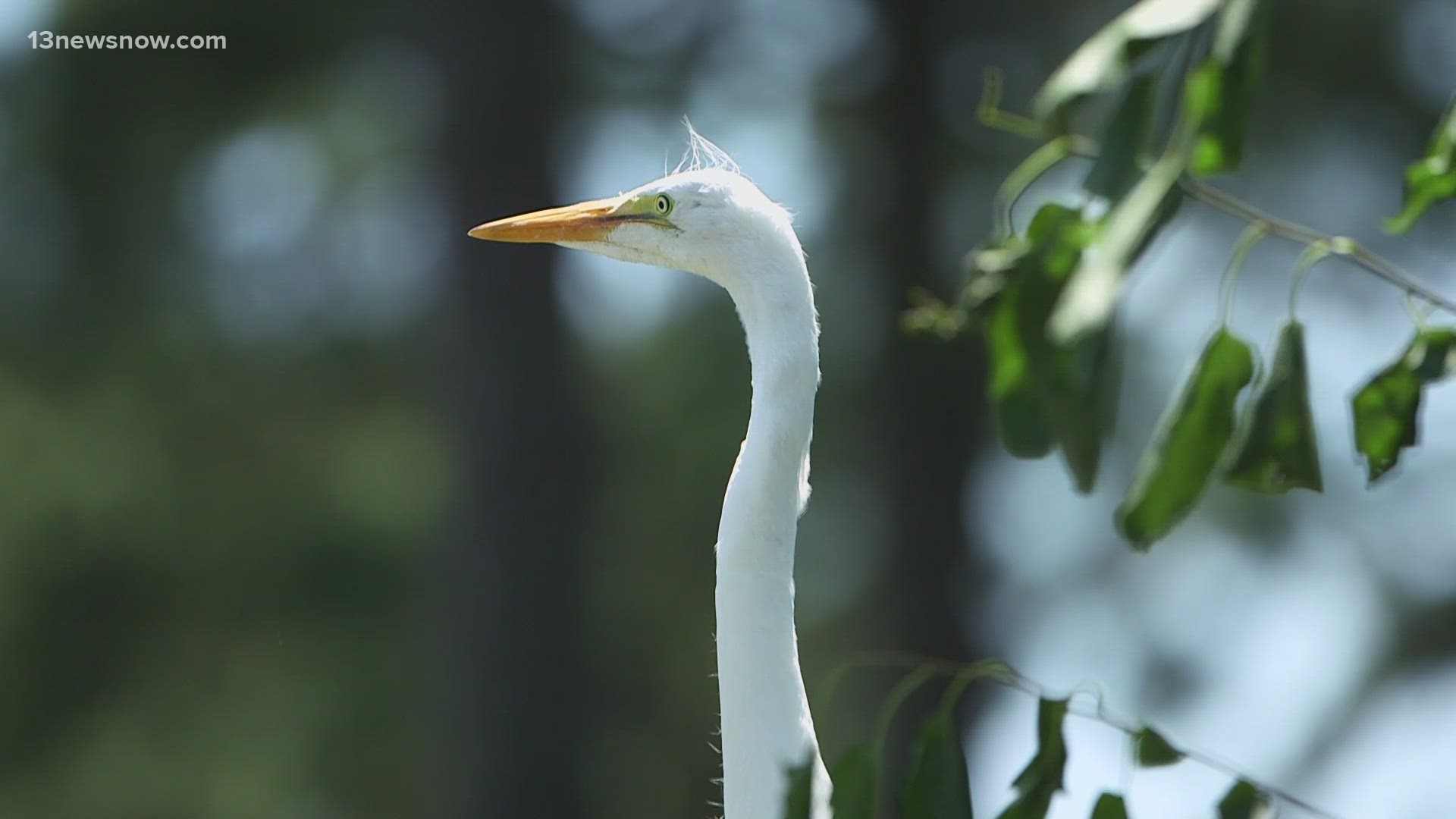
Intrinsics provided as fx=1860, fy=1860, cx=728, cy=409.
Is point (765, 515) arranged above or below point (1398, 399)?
below

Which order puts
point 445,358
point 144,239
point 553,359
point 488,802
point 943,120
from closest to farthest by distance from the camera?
point 488,802, point 553,359, point 445,358, point 943,120, point 144,239

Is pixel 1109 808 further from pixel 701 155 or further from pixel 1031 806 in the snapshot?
pixel 701 155

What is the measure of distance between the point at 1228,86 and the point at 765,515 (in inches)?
44.3

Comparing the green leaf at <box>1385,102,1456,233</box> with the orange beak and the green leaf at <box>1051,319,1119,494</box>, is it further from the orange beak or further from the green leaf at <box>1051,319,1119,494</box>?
the orange beak

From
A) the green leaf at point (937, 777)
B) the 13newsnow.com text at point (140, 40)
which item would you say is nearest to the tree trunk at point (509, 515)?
the 13newsnow.com text at point (140, 40)

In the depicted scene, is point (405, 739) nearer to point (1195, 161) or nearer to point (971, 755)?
point (971, 755)

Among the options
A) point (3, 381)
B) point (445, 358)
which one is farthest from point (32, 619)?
point (445, 358)

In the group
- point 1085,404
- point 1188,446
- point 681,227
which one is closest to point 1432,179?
point 1188,446

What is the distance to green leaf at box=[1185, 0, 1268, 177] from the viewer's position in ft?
3.04

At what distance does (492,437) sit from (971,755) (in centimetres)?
204

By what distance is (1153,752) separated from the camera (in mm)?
1112

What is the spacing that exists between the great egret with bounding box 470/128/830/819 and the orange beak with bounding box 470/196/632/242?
0.19 m

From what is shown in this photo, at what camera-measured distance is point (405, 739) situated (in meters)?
8.29

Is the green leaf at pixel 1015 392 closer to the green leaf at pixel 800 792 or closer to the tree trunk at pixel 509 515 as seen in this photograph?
the green leaf at pixel 800 792
